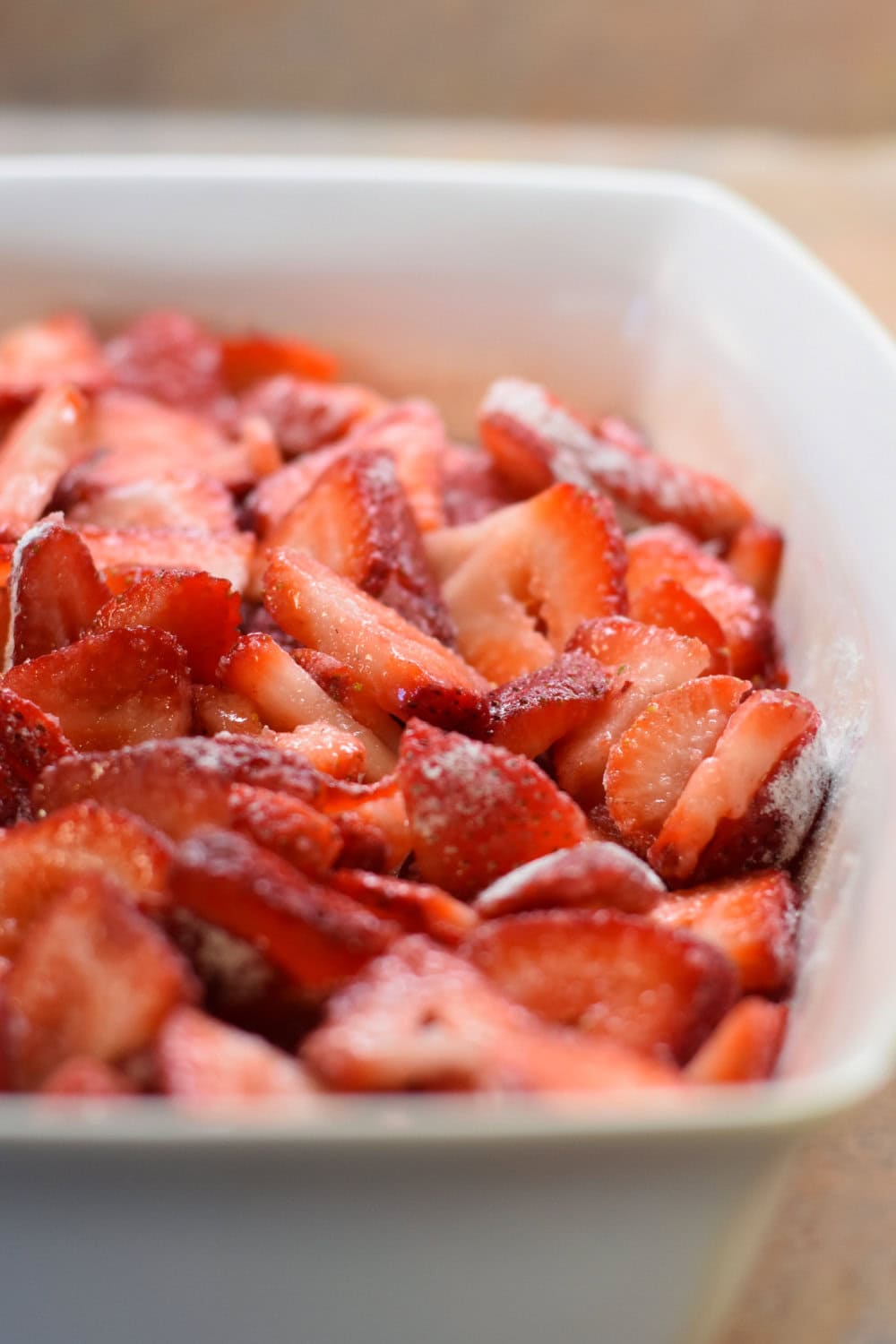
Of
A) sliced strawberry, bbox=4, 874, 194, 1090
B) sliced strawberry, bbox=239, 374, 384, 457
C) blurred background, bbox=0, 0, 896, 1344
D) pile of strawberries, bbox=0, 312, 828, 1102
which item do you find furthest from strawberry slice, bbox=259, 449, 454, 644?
blurred background, bbox=0, 0, 896, 1344

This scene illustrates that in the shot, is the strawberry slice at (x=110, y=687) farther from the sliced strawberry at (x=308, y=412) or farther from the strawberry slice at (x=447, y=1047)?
the sliced strawberry at (x=308, y=412)

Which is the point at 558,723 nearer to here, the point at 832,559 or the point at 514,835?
the point at 514,835

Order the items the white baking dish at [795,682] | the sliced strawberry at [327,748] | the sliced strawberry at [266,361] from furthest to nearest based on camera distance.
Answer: the sliced strawberry at [266,361], the sliced strawberry at [327,748], the white baking dish at [795,682]

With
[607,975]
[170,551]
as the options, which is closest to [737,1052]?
[607,975]

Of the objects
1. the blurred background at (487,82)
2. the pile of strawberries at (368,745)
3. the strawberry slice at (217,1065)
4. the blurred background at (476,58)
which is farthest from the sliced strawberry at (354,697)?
the blurred background at (476,58)

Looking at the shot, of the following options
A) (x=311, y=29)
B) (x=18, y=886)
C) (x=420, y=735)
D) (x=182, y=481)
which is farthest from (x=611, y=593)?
(x=311, y=29)

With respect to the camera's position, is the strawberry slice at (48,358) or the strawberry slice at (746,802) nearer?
the strawberry slice at (746,802)

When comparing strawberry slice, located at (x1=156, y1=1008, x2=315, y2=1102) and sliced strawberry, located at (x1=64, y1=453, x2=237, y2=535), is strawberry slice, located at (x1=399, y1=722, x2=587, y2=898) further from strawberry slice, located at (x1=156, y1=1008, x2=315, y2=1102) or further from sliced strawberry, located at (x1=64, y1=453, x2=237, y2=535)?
sliced strawberry, located at (x1=64, y1=453, x2=237, y2=535)
